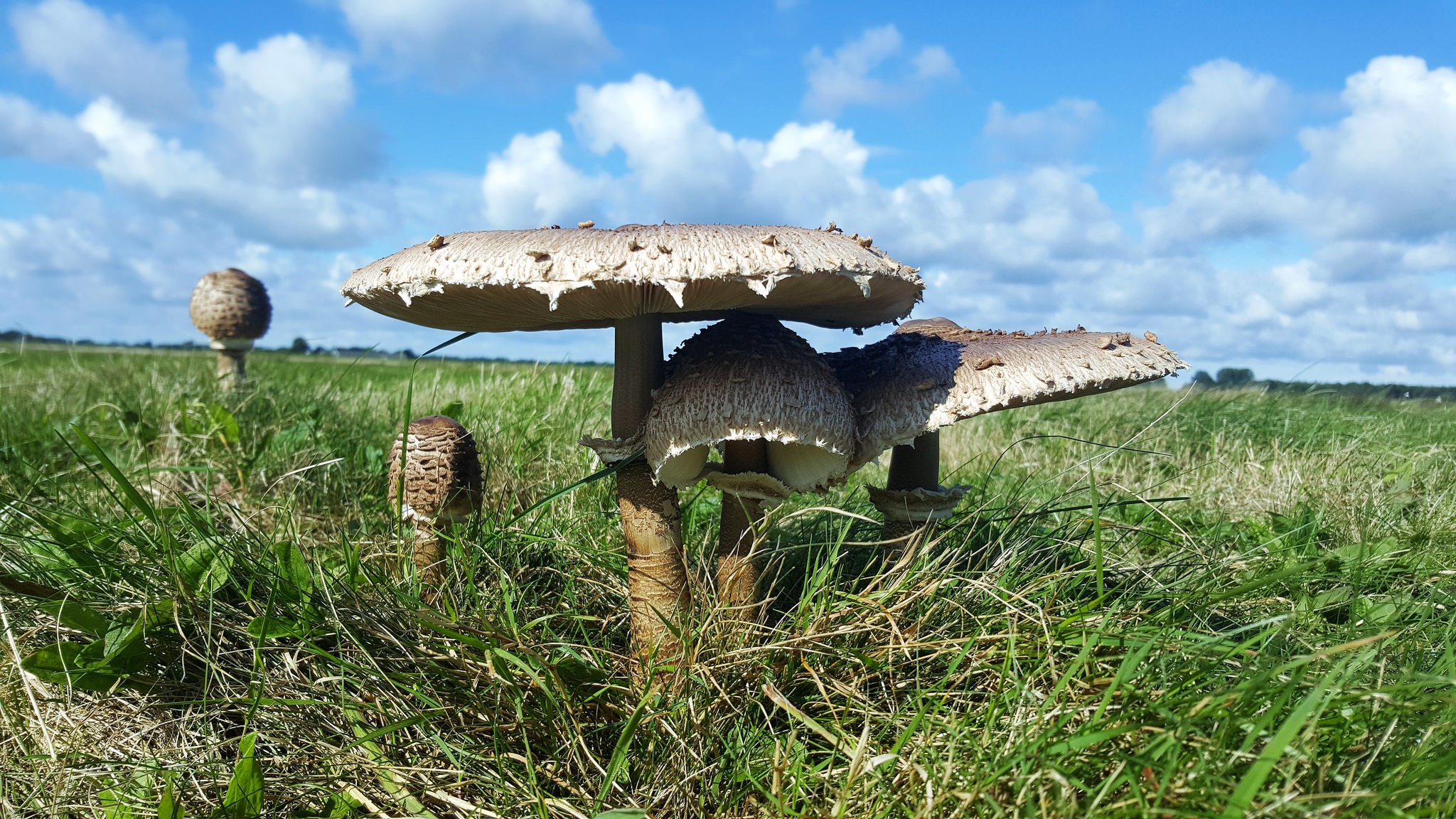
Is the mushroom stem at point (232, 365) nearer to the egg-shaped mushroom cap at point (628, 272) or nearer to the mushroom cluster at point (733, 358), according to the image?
the mushroom cluster at point (733, 358)

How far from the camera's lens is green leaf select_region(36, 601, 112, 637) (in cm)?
302

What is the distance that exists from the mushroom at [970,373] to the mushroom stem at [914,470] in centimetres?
18

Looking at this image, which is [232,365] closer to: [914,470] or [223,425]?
[223,425]

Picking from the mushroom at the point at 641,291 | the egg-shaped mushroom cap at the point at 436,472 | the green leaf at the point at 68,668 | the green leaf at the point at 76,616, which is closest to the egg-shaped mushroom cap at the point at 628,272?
the mushroom at the point at 641,291

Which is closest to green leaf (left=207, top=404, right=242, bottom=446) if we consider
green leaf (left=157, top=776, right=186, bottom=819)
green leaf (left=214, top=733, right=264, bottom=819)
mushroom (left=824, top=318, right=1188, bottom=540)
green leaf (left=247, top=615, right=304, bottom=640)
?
green leaf (left=247, top=615, right=304, bottom=640)

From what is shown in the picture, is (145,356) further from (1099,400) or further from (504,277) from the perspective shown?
(1099,400)

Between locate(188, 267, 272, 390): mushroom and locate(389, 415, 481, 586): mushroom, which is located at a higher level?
locate(188, 267, 272, 390): mushroom

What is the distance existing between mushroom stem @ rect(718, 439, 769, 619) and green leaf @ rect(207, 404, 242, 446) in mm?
4663

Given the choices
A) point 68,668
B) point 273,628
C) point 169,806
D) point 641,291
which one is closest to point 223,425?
point 68,668

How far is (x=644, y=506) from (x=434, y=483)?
114 cm

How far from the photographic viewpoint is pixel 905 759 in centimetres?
254

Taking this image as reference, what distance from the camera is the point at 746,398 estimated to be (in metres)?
2.98

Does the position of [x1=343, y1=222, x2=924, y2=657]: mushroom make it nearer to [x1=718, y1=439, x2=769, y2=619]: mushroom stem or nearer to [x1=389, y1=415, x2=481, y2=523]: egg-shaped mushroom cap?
[x1=718, y1=439, x2=769, y2=619]: mushroom stem

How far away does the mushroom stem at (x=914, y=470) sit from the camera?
391 centimetres
